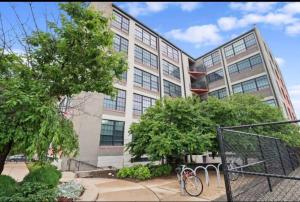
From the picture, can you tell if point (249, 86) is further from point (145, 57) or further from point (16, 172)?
point (16, 172)

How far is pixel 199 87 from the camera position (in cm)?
3288


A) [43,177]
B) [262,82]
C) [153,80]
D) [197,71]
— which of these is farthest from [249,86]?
[43,177]

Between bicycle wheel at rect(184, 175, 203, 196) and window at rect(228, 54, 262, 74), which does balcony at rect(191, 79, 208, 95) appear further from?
bicycle wheel at rect(184, 175, 203, 196)

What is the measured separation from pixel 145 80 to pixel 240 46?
15.8m

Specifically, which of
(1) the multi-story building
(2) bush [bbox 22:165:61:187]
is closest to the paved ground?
(1) the multi-story building

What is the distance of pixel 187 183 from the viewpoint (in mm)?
7887

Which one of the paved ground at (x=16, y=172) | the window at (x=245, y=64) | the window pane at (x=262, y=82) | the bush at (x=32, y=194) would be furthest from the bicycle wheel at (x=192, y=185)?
the window at (x=245, y=64)

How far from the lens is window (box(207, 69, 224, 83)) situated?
30.4 metres

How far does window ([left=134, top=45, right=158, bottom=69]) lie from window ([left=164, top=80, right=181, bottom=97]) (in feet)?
10.2

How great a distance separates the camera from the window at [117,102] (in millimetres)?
19719

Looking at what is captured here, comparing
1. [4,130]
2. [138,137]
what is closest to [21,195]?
[4,130]

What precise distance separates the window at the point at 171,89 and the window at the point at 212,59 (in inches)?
313

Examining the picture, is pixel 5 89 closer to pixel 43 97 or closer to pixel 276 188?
pixel 43 97

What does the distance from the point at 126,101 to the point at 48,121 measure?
1625 cm
